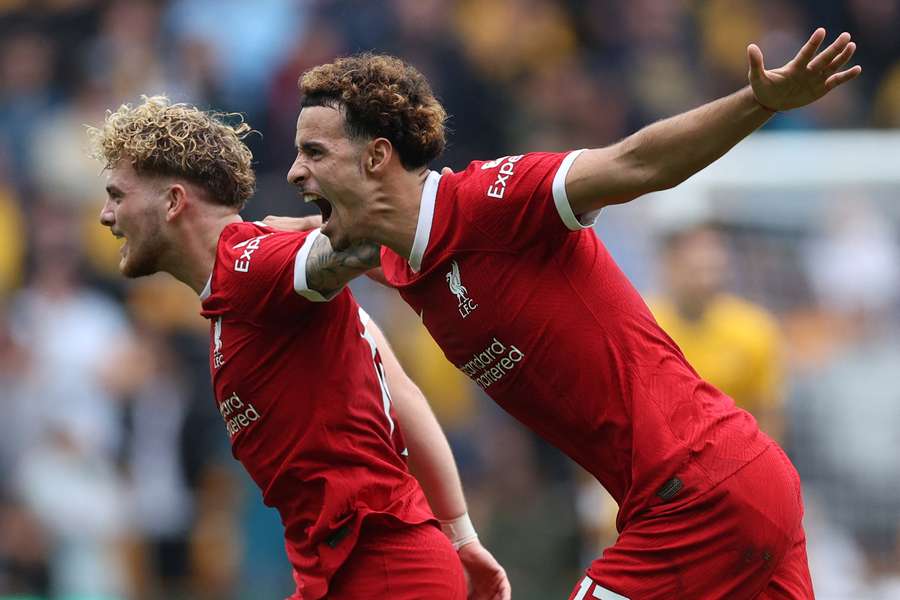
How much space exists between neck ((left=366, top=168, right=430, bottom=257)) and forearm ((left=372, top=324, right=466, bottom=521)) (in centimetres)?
75

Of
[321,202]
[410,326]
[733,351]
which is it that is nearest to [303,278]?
[321,202]

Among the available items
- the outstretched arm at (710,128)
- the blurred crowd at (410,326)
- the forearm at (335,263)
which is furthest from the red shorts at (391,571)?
the blurred crowd at (410,326)

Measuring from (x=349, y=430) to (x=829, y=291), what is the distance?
5372mm

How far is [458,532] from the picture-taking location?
5.36 m

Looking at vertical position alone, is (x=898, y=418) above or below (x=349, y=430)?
above

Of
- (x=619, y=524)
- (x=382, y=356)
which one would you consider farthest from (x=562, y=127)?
(x=619, y=524)

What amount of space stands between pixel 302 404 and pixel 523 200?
3.59 ft

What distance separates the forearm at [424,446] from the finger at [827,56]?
77.5 inches

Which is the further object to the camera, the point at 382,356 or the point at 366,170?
the point at 382,356

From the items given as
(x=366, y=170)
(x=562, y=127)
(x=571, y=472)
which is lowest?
(x=571, y=472)

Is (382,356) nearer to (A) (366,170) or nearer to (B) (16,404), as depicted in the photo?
(A) (366,170)

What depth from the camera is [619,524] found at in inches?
181

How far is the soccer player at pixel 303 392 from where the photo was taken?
4.80 meters

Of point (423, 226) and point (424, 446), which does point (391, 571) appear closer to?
point (424, 446)
